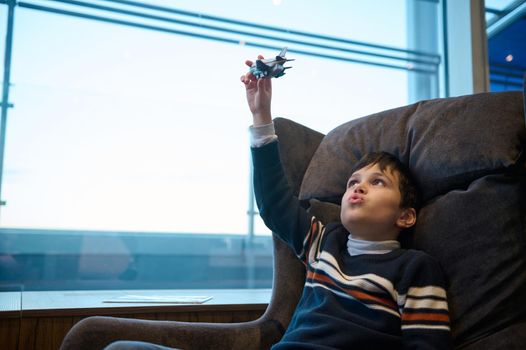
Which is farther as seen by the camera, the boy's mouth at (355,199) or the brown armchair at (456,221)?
the boy's mouth at (355,199)

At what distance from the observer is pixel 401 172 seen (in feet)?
3.53

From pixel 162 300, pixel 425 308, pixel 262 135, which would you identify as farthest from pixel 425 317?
pixel 162 300

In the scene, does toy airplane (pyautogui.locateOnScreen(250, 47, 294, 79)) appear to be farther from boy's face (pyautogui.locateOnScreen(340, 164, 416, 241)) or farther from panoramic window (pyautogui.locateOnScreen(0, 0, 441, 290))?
panoramic window (pyautogui.locateOnScreen(0, 0, 441, 290))

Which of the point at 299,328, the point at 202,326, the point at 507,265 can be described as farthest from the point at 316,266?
the point at 507,265

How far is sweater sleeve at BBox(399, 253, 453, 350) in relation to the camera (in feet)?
2.86

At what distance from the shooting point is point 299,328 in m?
1.02

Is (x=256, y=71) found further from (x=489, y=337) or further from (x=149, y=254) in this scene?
(x=149, y=254)

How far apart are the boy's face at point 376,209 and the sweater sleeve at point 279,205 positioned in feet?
0.40

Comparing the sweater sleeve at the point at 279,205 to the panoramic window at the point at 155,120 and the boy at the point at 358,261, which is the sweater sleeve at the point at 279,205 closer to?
the boy at the point at 358,261

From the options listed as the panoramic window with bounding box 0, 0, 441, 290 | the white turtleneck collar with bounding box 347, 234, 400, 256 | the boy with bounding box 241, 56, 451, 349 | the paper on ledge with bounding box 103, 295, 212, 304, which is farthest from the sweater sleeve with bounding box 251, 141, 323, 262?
the panoramic window with bounding box 0, 0, 441, 290

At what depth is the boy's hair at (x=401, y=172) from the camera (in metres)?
1.06

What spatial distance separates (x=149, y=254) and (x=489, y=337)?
2054 millimetres

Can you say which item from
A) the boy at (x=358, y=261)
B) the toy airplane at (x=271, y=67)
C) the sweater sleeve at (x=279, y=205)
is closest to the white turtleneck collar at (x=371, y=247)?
the boy at (x=358, y=261)

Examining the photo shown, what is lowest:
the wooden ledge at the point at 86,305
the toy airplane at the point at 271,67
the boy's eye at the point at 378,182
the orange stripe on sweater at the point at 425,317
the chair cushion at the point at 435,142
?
the wooden ledge at the point at 86,305
